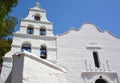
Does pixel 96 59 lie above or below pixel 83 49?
below

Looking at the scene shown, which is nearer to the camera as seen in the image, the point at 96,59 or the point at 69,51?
the point at 69,51

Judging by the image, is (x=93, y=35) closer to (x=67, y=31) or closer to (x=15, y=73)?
(x=67, y=31)

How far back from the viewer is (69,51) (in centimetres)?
1325

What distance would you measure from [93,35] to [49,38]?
402 cm

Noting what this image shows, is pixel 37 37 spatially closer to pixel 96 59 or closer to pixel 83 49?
pixel 83 49

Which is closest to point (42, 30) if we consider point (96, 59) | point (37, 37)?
point (37, 37)

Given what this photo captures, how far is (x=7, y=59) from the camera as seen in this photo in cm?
1166

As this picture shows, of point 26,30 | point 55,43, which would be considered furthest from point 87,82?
point 26,30

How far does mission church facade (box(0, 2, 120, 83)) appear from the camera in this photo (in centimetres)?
1164

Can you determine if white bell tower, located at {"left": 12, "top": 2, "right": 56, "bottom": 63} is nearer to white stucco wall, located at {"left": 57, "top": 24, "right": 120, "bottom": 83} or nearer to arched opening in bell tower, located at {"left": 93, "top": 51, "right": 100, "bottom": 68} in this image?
white stucco wall, located at {"left": 57, "top": 24, "right": 120, "bottom": 83}

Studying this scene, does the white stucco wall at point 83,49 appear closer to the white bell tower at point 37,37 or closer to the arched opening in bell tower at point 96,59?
the arched opening in bell tower at point 96,59

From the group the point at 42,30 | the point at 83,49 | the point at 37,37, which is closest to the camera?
the point at 37,37

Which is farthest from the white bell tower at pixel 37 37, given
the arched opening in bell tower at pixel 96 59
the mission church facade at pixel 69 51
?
the arched opening in bell tower at pixel 96 59

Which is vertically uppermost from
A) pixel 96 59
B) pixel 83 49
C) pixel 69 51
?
pixel 83 49
